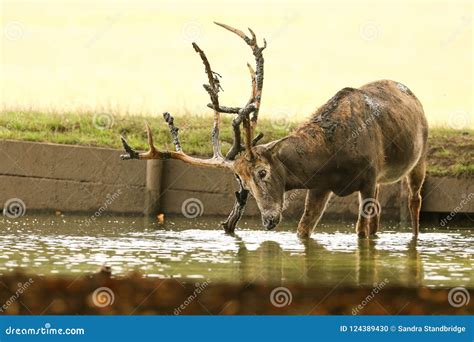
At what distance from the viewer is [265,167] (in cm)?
1124

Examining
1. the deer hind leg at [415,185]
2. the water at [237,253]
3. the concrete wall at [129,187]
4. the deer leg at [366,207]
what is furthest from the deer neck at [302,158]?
the concrete wall at [129,187]

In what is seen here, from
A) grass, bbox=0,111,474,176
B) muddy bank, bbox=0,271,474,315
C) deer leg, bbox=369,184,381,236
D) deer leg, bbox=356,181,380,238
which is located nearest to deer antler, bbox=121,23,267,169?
deer leg, bbox=356,181,380,238

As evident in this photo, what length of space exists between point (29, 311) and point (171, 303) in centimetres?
102

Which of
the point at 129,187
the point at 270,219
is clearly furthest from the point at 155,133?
the point at 270,219

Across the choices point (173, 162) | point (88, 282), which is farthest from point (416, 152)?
point (88, 282)

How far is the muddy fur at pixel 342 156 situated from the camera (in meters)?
11.3

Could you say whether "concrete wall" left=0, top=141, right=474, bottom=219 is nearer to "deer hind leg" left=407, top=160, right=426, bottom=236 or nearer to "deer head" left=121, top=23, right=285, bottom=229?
"deer hind leg" left=407, top=160, right=426, bottom=236

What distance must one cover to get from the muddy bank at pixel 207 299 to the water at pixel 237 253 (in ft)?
1.49

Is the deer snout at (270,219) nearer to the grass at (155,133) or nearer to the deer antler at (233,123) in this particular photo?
the deer antler at (233,123)

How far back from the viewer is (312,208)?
12.4 metres

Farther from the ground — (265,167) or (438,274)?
(265,167)

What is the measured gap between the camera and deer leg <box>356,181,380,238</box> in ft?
39.1
